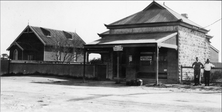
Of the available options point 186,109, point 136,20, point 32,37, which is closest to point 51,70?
point 136,20

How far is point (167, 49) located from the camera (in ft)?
68.1

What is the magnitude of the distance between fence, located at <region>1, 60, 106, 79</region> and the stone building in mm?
1055

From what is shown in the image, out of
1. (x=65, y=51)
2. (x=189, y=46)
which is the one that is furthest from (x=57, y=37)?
(x=189, y=46)

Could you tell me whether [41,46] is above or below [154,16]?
below

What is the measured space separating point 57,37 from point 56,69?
65.3ft

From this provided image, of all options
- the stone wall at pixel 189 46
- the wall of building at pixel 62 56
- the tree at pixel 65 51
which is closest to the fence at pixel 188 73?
the stone wall at pixel 189 46

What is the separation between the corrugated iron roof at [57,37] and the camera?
43.6 metres

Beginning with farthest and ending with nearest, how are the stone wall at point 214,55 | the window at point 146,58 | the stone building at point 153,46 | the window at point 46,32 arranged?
the window at point 46,32 < the stone wall at point 214,55 < the window at point 146,58 < the stone building at point 153,46

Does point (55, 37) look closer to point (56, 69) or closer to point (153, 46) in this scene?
point (56, 69)

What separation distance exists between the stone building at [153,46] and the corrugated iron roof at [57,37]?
21.6 m

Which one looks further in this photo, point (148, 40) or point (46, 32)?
point (46, 32)

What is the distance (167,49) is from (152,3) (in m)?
5.72

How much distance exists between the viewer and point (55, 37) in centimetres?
4616

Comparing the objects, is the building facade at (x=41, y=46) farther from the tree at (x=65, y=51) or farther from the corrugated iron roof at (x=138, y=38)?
the corrugated iron roof at (x=138, y=38)
